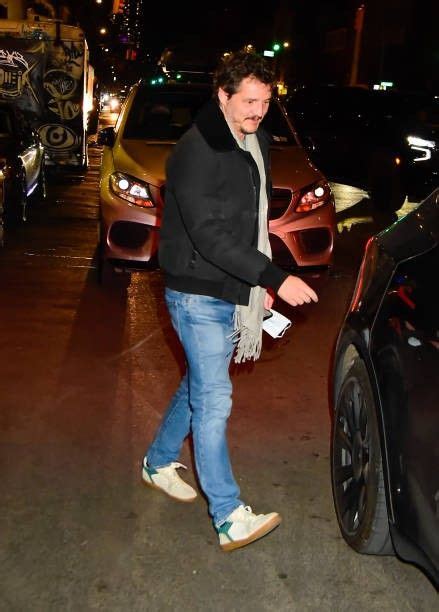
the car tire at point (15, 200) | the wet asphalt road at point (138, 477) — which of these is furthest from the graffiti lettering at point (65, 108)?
the wet asphalt road at point (138, 477)

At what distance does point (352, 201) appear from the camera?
612 inches

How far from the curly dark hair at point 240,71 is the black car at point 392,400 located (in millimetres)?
853

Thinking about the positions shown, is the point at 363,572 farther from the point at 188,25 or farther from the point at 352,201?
the point at 188,25

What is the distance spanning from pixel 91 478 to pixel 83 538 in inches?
23.3

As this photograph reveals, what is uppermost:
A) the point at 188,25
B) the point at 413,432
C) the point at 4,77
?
the point at 413,432

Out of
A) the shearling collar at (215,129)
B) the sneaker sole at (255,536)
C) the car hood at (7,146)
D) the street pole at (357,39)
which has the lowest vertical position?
the street pole at (357,39)

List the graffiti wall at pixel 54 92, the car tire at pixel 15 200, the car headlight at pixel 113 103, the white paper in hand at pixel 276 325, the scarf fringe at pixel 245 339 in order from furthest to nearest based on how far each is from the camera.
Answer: the car headlight at pixel 113 103 < the graffiti wall at pixel 54 92 < the car tire at pixel 15 200 < the white paper in hand at pixel 276 325 < the scarf fringe at pixel 245 339

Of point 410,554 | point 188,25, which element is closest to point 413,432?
point 410,554

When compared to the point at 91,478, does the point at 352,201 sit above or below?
below

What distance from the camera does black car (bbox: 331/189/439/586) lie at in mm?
2785

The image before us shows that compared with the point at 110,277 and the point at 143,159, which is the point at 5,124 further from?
the point at 143,159

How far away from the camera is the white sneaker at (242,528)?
3.57 metres

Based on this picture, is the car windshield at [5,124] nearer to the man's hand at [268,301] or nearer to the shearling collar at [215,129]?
the man's hand at [268,301]

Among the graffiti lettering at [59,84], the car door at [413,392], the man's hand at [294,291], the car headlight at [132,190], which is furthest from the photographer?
the graffiti lettering at [59,84]
